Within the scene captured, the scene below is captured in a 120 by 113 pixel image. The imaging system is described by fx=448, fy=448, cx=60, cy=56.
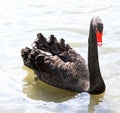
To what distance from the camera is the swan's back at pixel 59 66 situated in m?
5.45

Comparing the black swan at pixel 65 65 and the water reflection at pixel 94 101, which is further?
the black swan at pixel 65 65

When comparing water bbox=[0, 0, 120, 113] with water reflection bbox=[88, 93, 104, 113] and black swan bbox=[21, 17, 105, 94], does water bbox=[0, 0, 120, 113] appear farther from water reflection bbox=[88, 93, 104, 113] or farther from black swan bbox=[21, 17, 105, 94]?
black swan bbox=[21, 17, 105, 94]

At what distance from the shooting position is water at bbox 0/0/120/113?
5.19 metres

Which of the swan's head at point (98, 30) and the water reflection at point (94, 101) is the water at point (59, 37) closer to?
the water reflection at point (94, 101)

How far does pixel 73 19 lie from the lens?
7.69 m

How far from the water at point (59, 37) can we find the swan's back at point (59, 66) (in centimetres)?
12

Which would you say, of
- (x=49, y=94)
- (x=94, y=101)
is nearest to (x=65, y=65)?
(x=49, y=94)

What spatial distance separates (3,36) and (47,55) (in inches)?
62.9

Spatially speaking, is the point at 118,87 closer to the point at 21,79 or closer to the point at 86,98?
the point at 86,98

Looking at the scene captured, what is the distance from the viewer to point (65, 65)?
5.54 m

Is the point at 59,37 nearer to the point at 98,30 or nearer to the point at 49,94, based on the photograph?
the point at 49,94

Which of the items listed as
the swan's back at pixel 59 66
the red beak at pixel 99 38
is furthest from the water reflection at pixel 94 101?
the red beak at pixel 99 38

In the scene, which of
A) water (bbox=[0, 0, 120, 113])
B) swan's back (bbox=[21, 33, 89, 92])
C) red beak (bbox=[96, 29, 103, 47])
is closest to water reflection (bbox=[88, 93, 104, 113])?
water (bbox=[0, 0, 120, 113])

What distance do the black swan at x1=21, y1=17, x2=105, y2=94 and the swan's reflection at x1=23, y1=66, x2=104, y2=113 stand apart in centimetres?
8
